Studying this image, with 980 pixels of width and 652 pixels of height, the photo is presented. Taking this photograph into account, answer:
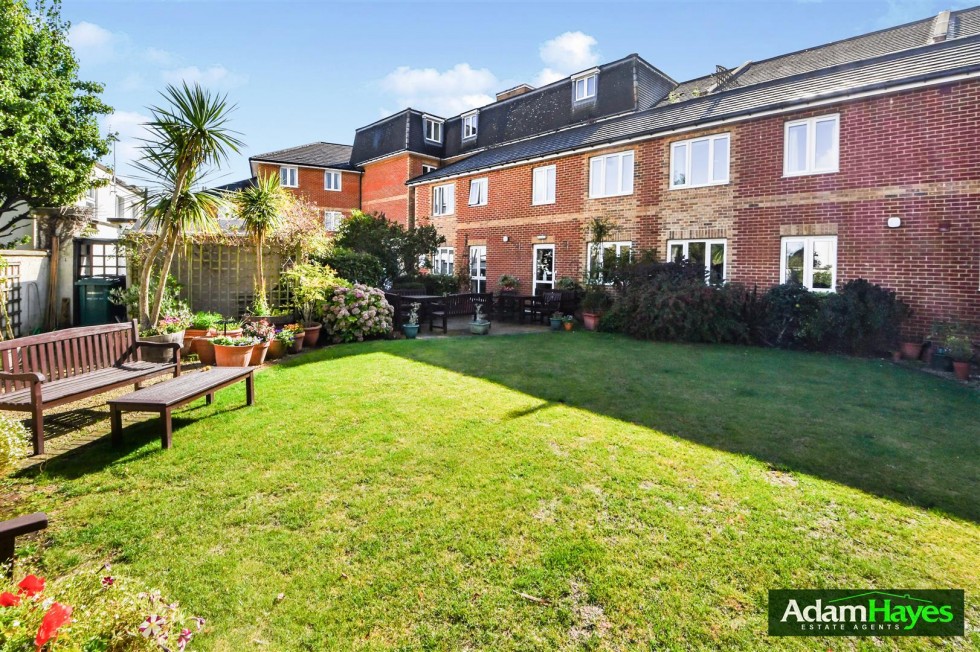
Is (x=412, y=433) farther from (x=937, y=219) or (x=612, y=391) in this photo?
(x=937, y=219)

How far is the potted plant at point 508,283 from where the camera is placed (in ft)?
57.8

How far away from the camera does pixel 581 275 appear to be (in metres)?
16.3

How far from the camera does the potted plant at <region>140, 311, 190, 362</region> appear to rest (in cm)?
775

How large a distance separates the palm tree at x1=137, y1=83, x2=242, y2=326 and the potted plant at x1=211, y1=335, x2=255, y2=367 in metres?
1.34

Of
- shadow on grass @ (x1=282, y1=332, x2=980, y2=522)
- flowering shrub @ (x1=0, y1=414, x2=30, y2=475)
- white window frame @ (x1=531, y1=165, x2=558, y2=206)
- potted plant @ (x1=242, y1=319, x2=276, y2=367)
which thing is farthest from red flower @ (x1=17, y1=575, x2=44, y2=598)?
white window frame @ (x1=531, y1=165, x2=558, y2=206)

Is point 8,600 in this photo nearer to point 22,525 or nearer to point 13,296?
point 22,525

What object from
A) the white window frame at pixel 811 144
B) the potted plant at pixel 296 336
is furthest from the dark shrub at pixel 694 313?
the potted plant at pixel 296 336

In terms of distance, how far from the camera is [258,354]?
27.9ft

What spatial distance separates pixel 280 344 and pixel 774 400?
8282 mm

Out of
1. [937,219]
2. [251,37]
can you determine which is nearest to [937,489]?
[937,219]

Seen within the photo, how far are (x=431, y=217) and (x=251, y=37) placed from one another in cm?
1331

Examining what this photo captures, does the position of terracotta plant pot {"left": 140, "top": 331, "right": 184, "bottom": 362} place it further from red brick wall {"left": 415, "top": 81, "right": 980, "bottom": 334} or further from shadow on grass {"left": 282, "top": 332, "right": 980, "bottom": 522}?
red brick wall {"left": 415, "top": 81, "right": 980, "bottom": 334}

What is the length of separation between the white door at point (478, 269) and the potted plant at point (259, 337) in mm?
11520

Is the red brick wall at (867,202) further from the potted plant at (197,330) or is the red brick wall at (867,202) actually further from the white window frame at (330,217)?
the white window frame at (330,217)
